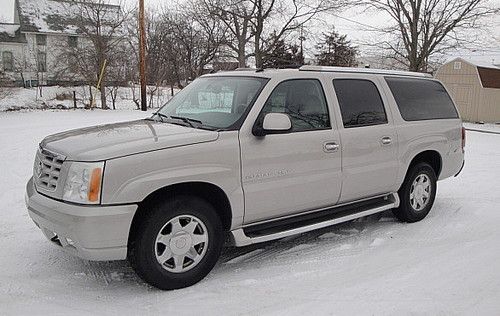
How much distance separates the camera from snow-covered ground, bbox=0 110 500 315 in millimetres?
3428

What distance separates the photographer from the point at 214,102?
4.48m

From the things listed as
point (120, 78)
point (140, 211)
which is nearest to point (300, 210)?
point (140, 211)

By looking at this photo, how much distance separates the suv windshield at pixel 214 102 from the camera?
4.10 meters

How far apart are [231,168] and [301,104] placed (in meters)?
1.11

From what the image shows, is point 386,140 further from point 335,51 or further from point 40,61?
point 40,61

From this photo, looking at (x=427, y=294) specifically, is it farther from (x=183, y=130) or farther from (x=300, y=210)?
(x=183, y=130)

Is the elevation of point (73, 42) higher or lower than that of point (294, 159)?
higher

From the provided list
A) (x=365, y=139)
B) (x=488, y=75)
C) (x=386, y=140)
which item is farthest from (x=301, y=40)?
(x=365, y=139)

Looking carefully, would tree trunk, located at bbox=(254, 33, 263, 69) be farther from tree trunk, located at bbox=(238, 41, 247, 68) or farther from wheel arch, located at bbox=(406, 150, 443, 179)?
wheel arch, located at bbox=(406, 150, 443, 179)

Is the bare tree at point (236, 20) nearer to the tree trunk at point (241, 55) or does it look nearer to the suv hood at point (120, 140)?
the tree trunk at point (241, 55)

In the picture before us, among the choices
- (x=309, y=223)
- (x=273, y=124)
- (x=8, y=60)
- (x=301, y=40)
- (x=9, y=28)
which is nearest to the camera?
(x=273, y=124)

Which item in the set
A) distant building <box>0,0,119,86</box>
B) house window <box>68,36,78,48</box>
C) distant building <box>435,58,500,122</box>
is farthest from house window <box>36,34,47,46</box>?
distant building <box>435,58,500,122</box>

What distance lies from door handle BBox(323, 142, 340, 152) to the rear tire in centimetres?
143

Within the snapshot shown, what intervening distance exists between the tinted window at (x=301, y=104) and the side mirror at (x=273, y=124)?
0.18 metres
